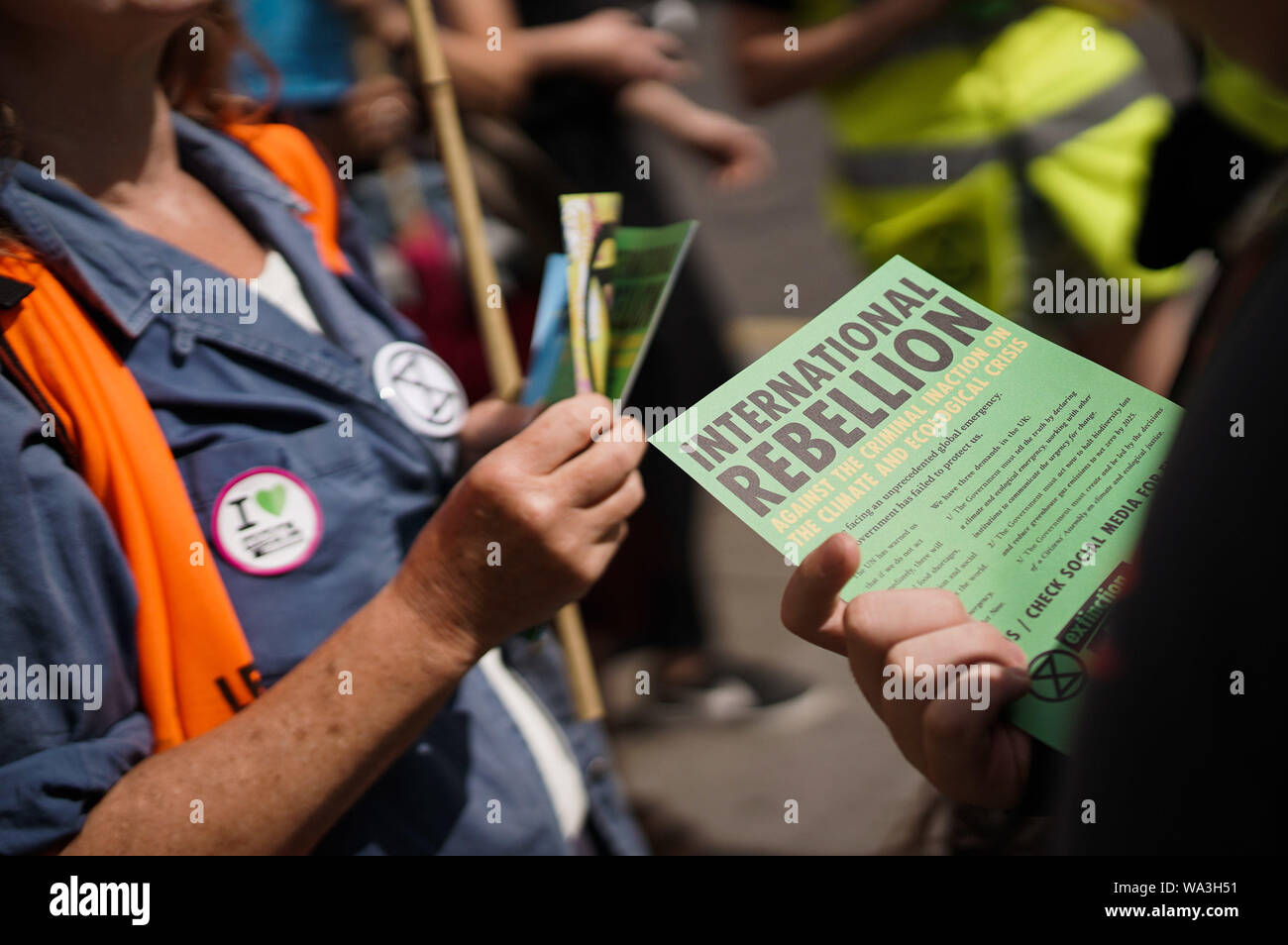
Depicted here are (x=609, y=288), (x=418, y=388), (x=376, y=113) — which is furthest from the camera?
(x=376, y=113)

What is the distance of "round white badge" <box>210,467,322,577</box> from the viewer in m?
1.06

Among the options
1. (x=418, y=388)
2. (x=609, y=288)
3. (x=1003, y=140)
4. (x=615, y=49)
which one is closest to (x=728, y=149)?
(x=615, y=49)

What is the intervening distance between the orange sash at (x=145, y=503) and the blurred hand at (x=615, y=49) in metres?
1.64

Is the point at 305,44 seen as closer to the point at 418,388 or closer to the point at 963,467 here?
the point at 418,388

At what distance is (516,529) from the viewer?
3.32ft

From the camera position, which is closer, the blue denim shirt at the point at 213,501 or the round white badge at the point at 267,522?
the blue denim shirt at the point at 213,501

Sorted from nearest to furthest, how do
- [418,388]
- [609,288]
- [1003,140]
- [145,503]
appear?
[145,503] → [609,288] → [418,388] → [1003,140]

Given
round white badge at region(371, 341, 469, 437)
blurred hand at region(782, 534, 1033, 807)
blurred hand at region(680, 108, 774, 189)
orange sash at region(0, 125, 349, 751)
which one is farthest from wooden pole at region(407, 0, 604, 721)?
blurred hand at region(680, 108, 774, 189)

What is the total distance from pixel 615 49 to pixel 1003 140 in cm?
89

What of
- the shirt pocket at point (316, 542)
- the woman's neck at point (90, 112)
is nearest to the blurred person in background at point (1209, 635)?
the shirt pocket at point (316, 542)

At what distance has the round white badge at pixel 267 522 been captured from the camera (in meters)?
1.06

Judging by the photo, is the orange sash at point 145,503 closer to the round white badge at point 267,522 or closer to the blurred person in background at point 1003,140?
the round white badge at point 267,522

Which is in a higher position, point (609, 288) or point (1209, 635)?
point (609, 288)
